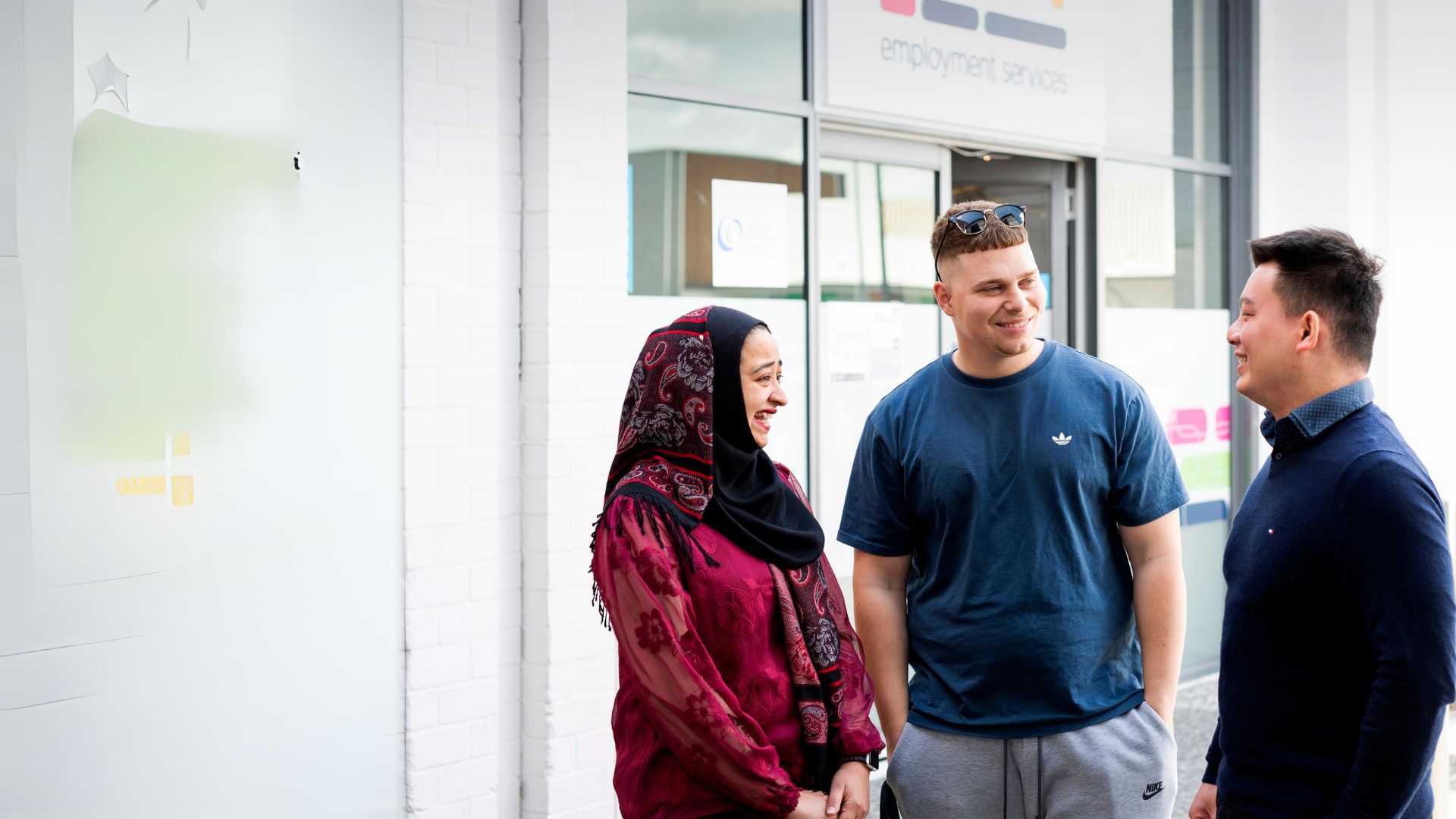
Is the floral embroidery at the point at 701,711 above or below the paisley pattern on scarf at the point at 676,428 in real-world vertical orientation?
below

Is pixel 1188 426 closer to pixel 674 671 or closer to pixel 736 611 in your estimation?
pixel 736 611

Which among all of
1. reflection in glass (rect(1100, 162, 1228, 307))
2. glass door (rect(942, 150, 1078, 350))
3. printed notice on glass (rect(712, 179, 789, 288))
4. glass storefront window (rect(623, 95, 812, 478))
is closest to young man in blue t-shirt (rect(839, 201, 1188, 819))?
glass storefront window (rect(623, 95, 812, 478))

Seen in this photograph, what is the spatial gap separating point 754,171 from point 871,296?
34.2 inches

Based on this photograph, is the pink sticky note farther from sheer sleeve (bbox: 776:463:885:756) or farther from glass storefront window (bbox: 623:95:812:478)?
sheer sleeve (bbox: 776:463:885:756)

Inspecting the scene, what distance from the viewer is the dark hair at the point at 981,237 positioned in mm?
2652

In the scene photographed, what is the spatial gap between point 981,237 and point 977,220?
4 cm

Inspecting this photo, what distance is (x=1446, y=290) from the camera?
7793mm

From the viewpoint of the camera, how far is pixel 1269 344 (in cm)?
241

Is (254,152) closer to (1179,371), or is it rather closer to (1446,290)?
(1179,371)

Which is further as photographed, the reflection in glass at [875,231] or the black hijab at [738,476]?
the reflection in glass at [875,231]

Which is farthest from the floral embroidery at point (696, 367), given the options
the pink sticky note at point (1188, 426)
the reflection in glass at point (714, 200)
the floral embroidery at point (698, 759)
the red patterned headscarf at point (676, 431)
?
the pink sticky note at point (1188, 426)

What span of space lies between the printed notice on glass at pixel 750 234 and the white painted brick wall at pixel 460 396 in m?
0.98

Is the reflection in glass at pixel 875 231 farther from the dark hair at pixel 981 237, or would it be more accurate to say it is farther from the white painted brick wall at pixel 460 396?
the dark hair at pixel 981 237

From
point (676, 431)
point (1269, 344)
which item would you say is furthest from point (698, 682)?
point (1269, 344)
